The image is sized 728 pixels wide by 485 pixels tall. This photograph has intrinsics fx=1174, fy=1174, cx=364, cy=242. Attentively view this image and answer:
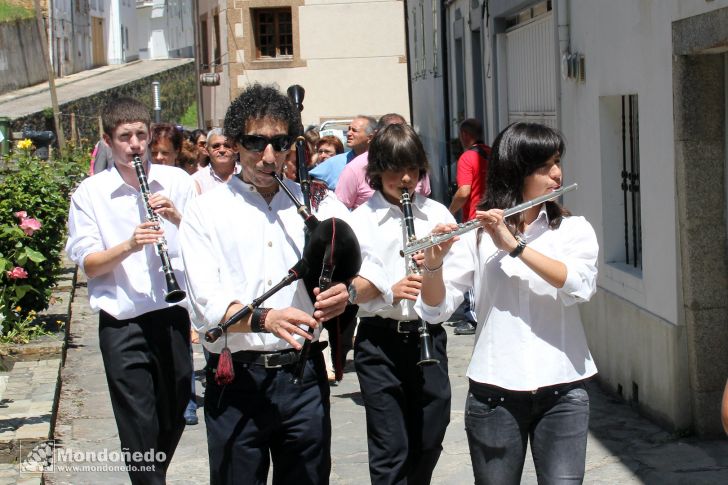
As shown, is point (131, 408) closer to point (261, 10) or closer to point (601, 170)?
point (601, 170)

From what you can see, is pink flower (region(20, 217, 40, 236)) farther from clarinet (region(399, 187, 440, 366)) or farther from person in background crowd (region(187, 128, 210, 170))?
clarinet (region(399, 187, 440, 366))

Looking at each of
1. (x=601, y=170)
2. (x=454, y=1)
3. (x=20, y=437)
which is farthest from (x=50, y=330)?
(x=454, y=1)

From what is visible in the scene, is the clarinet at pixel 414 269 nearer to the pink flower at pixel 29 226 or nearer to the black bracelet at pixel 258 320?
the black bracelet at pixel 258 320

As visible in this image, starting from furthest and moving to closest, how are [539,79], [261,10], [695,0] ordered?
[261,10]
[539,79]
[695,0]

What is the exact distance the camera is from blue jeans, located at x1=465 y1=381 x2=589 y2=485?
3947 millimetres

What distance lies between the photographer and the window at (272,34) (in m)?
31.1

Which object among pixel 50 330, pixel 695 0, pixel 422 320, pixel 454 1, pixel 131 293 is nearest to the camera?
pixel 422 320

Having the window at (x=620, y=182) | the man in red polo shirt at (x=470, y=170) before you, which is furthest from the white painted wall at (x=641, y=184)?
the man in red polo shirt at (x=470, y=170)

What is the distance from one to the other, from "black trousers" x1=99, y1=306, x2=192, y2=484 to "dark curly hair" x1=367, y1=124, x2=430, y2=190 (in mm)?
1085

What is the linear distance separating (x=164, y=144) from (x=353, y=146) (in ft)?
6.77

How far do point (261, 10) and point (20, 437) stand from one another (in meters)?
25.6

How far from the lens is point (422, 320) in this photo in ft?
15.1

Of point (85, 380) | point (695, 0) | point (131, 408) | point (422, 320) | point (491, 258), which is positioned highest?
point (695, 0)

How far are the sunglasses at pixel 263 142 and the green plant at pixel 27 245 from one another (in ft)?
16.1
